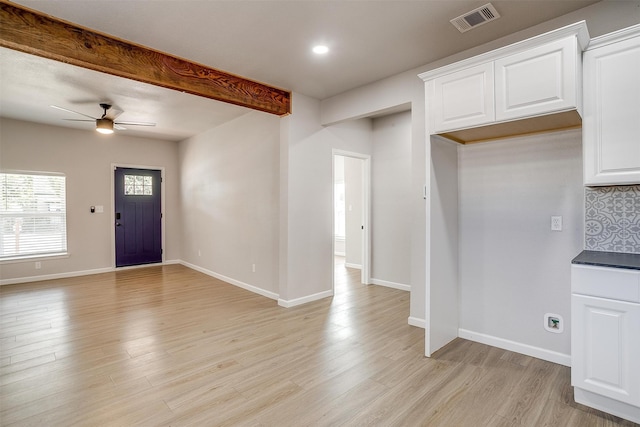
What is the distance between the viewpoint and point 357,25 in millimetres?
2641

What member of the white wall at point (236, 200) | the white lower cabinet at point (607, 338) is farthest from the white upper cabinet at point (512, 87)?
the white wall at point (236, 200)

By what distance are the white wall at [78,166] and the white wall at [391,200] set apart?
4.96 m

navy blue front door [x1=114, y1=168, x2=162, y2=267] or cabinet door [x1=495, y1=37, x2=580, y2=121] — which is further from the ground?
cabinet door [x1=495, y1=37, x2=580, y2=121]

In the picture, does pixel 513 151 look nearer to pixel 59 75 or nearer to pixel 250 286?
pixel 250 286

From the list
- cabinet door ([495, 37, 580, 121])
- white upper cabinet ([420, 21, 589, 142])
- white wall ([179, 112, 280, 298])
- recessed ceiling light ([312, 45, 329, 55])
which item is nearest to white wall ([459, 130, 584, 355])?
white upper cabinet ([420, 21, 589, 142])

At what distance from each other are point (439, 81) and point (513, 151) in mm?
930

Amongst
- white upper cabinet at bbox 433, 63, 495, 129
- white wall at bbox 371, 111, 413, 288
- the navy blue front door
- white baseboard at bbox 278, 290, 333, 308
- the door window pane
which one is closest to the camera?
white upper cabinet at bbox 433, 63, 495, 129

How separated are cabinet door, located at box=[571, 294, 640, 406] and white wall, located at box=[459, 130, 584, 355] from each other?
65cm

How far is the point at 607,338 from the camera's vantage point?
6.46ft

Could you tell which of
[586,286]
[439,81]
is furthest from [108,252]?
[586,286]

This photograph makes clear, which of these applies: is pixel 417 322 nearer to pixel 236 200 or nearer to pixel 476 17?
pixel 476 17

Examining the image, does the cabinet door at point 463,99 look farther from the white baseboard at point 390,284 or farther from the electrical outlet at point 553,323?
the white baseboard at point 390,284

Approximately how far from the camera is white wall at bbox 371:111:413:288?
503 centimetres

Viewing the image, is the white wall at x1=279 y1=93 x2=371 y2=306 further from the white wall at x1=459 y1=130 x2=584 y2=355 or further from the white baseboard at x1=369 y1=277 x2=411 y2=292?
the white wall at x1=459 y1=130 x2=584 y2=355
